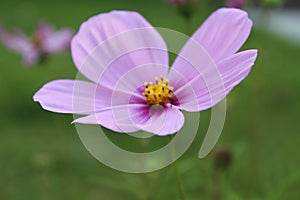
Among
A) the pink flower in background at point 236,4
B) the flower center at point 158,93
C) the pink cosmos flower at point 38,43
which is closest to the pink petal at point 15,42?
the pink cosmos flower at point 38,43

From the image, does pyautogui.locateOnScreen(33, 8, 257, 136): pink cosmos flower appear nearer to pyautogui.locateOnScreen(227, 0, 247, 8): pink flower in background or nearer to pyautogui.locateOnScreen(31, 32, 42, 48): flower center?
pyautogui.locateOnScreen(227, 0, 247, 8): pink flower in background

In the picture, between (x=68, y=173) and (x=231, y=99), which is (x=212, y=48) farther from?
(x=68, y=173)

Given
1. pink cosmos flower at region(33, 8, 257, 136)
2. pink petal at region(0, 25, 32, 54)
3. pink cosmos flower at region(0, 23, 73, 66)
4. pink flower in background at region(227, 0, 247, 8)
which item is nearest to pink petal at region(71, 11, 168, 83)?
pink cosmos flower at region(33, 8, 257, 136)

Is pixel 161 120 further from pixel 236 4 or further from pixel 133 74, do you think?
pixel 236 4

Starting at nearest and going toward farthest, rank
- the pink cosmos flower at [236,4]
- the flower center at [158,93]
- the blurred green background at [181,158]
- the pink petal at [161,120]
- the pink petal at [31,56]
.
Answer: the pink petal at [161,120]
the flower center at [158,93]
the pink cosmos flower at [236,4]
the blurred green background at [181,158]
the pink petal at [31,56]

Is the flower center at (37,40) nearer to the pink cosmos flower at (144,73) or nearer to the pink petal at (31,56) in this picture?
the pink petal at (31,56)
